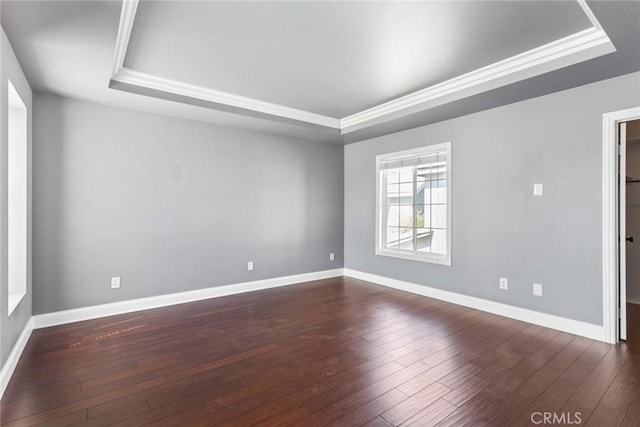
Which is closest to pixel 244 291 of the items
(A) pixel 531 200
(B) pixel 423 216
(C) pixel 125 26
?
(B) pixel 423 216

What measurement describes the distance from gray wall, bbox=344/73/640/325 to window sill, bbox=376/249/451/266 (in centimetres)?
8

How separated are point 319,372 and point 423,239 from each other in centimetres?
281

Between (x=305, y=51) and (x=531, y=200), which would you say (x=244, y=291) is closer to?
(x=305, y=51)

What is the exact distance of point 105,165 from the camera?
3.60 m

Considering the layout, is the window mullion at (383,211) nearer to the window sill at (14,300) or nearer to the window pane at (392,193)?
the window pane at (392,193)

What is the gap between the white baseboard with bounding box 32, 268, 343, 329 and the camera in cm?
331

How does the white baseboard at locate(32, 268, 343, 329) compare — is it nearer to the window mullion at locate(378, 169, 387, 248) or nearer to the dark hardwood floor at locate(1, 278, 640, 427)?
the dark hardwood floor at locate(1, 278, 640, 427)

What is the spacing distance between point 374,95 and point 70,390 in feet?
12.7

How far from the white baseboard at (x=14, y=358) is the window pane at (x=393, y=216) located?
4493mm

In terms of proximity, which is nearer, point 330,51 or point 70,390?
point 70,390

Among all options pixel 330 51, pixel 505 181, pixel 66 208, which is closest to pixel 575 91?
pixel 505 181

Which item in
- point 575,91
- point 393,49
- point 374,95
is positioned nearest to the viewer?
point 393,49

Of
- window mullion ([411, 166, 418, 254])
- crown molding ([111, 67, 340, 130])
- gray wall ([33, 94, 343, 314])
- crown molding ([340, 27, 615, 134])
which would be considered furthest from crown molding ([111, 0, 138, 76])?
window mullion ([411, 166, 418, 254])

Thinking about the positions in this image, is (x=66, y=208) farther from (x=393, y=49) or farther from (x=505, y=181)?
(x=505, y=181)
